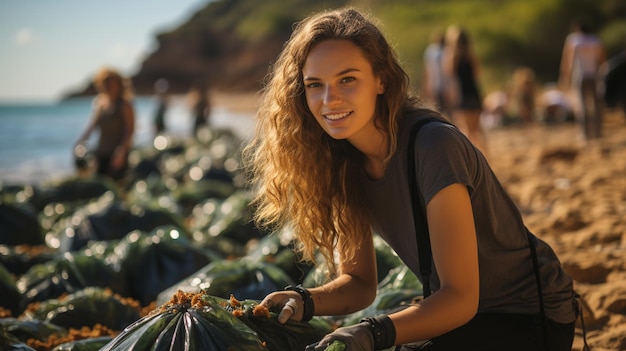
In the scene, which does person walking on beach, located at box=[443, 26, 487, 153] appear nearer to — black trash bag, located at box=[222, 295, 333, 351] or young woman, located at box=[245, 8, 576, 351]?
young woman, located at box=[245, 8, 576, 351]

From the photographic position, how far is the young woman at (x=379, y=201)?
2.02 meters

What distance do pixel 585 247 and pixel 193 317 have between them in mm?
2867

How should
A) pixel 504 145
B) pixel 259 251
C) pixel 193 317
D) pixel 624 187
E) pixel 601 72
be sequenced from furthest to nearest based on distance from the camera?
1. pixel 504 145
2. pixel 601 72
3. pixel 624 187
4. pixel 259 251
5. pixel 193 317

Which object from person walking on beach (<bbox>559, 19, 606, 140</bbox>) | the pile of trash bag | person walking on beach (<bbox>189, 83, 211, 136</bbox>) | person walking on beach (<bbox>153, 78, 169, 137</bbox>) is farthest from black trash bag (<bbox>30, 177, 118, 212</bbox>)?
person walking on beach (<bbox>189, 83, 211, 136</bbox>)

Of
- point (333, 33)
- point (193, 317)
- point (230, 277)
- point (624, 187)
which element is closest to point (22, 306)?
point (230, 277)

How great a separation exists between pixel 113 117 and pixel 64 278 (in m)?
3.93

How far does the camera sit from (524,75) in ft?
47.0

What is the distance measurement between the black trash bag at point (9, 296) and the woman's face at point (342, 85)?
2125 millimetres

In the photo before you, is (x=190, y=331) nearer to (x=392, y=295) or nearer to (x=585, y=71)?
(x=392, y=295)

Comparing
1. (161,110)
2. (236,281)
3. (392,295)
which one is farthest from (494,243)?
(161,110)

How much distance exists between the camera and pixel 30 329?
2820 mm

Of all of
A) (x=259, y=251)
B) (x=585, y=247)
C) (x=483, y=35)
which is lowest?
(x=585, y=247)

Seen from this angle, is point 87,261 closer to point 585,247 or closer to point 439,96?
point 585,247

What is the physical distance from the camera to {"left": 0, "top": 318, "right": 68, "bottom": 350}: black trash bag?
2.78m
